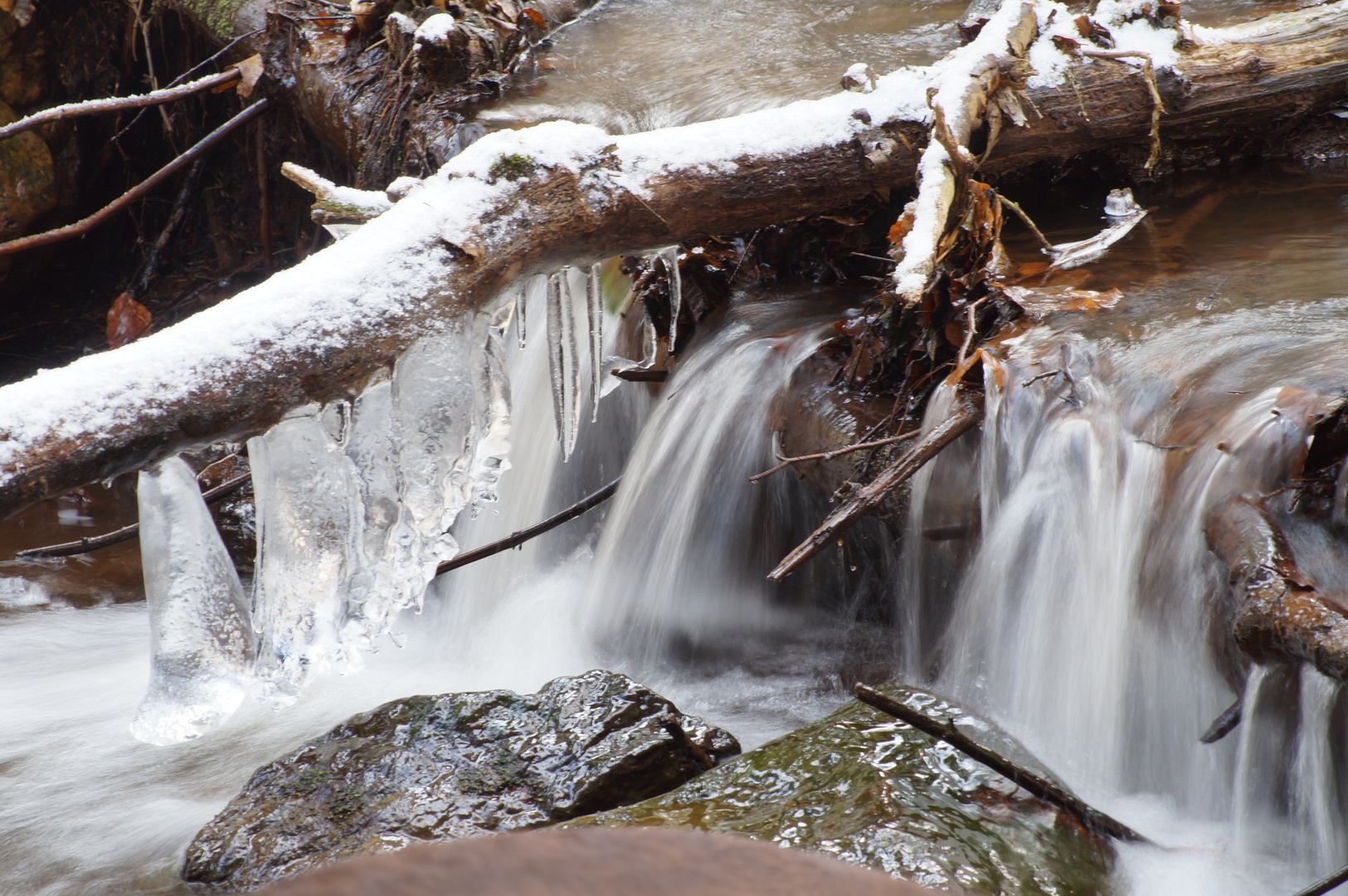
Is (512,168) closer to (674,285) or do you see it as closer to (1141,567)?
(674,285)

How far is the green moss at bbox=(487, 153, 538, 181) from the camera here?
2445 mm

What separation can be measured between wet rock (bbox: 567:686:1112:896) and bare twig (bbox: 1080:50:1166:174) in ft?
7.70

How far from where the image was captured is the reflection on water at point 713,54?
507 cm

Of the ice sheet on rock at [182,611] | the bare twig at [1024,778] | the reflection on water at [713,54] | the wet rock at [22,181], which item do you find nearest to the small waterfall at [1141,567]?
the bare twig at [1024,778]

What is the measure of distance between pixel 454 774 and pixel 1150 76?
3.33m

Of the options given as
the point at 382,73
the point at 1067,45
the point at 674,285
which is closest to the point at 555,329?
the point at 674,285

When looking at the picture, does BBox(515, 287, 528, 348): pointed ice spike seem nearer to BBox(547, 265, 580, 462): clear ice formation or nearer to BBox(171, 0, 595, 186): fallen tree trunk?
BBox(547, 265, 580, 462): clear ice formation

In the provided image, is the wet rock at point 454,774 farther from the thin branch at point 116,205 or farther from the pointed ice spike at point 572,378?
the thin branch at point 116,205

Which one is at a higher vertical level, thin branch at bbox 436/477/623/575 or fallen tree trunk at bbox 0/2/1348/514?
fallen tree trunk at bbox 0/2/1348/514

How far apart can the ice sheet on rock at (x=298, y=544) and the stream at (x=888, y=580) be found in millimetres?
94

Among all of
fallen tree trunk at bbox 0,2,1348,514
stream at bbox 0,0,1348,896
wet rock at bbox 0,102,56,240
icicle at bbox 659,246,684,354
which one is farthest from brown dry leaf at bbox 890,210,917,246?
wet rock at bbox 0,102,56,240

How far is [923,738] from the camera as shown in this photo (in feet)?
7.42

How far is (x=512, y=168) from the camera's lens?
96.7 inches

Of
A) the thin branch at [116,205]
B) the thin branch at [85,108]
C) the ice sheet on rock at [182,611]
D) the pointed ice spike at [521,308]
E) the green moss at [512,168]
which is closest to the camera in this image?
the ice sheet on rock at [182,611]
